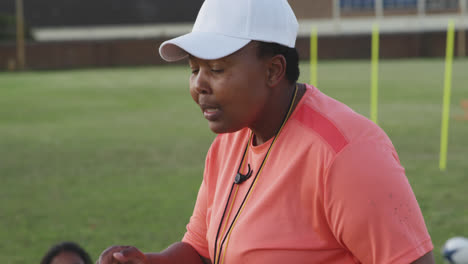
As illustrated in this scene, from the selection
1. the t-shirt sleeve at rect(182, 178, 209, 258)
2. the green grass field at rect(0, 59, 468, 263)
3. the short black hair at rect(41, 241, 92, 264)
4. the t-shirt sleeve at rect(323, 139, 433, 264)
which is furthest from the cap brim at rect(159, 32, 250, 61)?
the green grass field at rect(0, 59, 468, 263)

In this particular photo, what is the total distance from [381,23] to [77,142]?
37.8 meters

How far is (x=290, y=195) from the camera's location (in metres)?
2.13

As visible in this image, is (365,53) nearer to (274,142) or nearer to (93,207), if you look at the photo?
(93,207)

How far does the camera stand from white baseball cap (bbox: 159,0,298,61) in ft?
6.85

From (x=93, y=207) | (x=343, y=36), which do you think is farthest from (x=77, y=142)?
(x=343, y=36)

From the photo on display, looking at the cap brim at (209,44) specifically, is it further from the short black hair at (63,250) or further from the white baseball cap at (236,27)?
the short black hair at (63,250)

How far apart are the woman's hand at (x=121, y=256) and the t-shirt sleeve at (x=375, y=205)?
2.65ft

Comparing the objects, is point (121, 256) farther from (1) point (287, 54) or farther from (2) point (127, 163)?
(2) point (127, 163)

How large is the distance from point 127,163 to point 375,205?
778 centimetres

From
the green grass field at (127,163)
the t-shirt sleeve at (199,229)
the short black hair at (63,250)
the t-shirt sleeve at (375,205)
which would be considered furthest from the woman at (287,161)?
the green grass field at (127,163)

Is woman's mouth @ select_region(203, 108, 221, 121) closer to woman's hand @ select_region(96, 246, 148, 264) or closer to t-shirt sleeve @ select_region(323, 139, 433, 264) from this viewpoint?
t-shirt sleeve @ select_region(323, 139, 433, 264)

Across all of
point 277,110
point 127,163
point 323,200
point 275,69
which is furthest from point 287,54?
point 127,163

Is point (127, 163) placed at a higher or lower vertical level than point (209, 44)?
lower

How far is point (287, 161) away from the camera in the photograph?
7.08 ft
